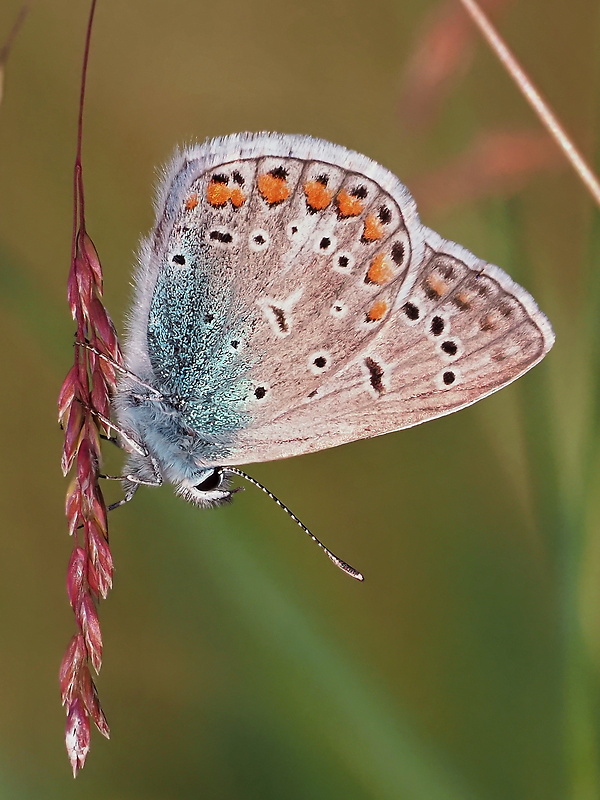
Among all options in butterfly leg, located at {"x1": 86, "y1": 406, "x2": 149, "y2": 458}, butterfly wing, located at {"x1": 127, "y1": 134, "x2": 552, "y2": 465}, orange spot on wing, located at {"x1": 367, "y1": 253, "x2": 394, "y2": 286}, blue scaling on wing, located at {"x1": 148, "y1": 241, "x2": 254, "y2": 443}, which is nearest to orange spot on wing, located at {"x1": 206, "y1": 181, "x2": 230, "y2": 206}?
butterfly wing, located at {"x1": 127, "y1": 134, "x2": 552, "y2": 465}

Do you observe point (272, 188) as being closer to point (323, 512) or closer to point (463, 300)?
point (463, 300)

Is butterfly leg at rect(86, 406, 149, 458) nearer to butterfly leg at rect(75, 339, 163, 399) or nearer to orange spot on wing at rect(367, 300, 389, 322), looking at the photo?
butterfly leg at rect(75, 339, 163, 399)

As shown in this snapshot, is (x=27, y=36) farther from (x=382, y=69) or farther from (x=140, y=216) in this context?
(x=382, y=69)

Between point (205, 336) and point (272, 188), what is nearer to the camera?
point (272, 188)

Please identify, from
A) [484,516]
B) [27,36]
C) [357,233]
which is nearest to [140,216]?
[27,36]

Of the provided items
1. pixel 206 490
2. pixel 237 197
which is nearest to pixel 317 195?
pixel 237 197

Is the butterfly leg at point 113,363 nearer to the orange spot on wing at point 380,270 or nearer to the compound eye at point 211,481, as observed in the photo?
the compound eye at point 211,481

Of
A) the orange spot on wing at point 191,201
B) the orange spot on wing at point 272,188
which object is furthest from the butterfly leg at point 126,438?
the orange spot on wing at point 272,188
